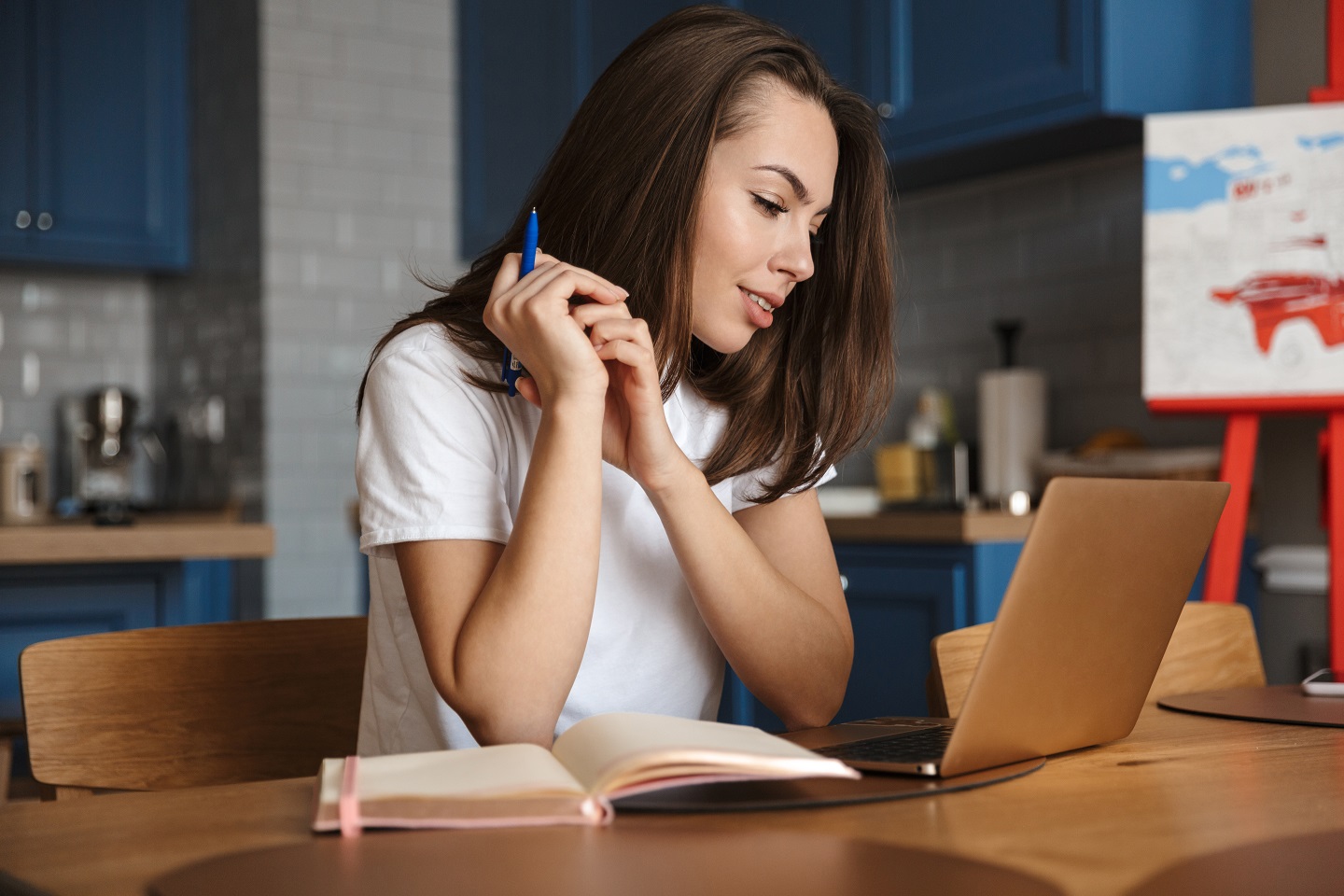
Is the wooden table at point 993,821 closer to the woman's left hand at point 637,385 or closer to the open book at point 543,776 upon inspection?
the open book at point 543,776

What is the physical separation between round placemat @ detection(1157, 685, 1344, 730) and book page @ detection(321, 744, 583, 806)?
59cm

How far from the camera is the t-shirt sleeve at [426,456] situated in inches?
43.1

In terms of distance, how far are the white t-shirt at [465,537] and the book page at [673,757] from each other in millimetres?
360

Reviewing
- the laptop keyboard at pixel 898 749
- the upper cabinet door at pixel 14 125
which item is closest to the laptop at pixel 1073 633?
the laptop keyboard at pixel 898 749

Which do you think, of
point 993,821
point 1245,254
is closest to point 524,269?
point 993,821

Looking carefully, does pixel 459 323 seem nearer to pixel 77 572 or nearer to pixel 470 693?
pixel 470 693

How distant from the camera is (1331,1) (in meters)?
2.01

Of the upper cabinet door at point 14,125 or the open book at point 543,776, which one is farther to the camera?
the upper cabinet door at point 14,125

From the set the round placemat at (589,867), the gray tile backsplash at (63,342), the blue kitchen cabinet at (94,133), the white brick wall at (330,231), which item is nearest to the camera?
the round placemat at (589,867)

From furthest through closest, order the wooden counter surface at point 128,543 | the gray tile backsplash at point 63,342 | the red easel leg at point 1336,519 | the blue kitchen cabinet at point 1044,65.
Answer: the gray tile backsplash at point 63,342 → the blue kitchen cabinet at point 1044,65 → the wooden counter surface at point 128,543 → the red easel leg at point 1336,519

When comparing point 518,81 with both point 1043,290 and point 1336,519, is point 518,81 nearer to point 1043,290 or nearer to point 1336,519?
point 1043,290

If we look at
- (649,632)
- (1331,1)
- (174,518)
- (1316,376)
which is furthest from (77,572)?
(1331,1)

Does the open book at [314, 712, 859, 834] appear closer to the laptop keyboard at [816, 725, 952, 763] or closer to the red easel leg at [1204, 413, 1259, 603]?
the laptop keyboard at [816, 725, 952, 763]

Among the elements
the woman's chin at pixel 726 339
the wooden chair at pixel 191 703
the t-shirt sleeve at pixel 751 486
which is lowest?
the wooden chair at pixel 191 703
